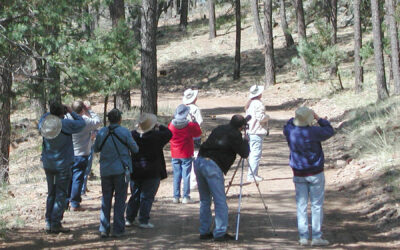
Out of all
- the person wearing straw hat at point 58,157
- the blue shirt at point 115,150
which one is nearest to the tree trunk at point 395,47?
the blue shirt at point 115,150

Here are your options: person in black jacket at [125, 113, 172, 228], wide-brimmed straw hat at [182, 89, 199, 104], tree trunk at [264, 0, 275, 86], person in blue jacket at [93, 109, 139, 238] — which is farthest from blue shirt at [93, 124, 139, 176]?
tree trunk at [264, 0, 275, 86]

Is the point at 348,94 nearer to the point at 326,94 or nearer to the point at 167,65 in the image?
the point at 326,94

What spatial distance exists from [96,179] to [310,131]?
22.0ft

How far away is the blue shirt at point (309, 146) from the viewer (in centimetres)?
789

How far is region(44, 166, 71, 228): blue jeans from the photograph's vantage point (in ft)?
28.7

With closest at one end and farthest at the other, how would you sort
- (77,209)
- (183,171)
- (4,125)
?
(77,209), (183,171), (4,125)

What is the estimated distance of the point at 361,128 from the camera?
15.9 meters

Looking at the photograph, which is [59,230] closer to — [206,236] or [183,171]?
[206,236]

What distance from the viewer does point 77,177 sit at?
10.0m

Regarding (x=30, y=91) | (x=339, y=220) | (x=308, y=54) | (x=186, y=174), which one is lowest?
(x=339, y=220)

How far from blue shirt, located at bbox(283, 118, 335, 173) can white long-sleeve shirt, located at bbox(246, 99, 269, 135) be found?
147 inches

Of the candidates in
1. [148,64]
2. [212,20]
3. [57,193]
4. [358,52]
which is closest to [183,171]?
[57,193]

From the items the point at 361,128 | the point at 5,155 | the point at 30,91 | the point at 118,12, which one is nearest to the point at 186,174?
the point at 30,91

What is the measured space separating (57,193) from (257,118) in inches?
177
